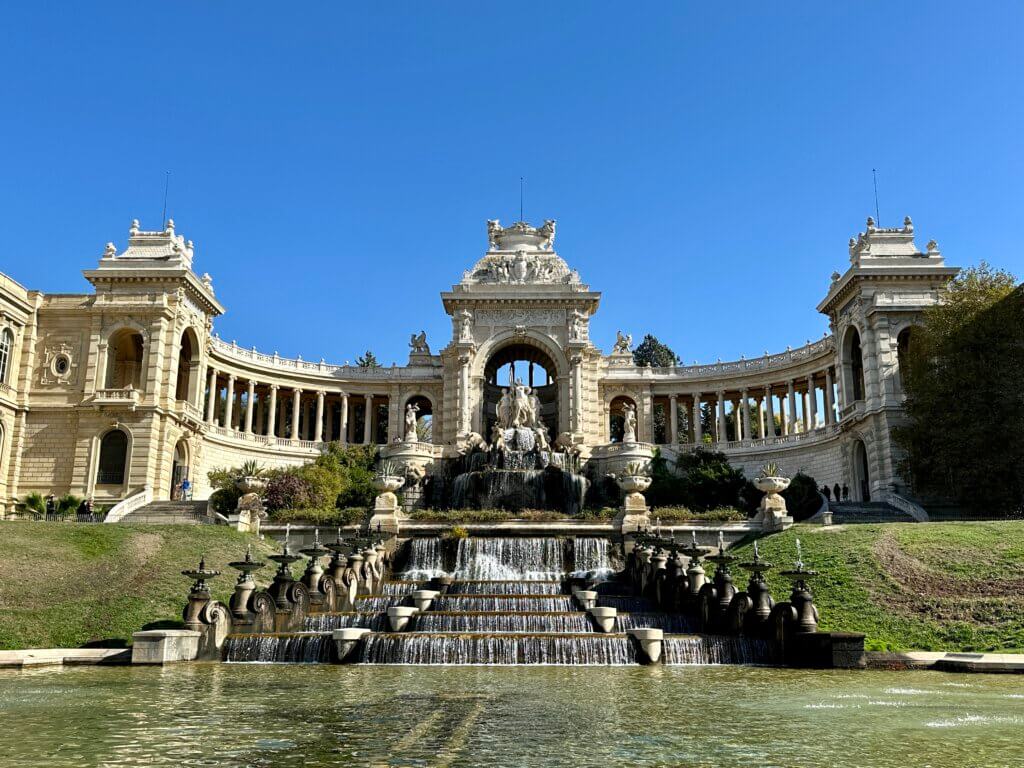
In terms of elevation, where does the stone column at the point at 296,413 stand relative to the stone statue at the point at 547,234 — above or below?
below

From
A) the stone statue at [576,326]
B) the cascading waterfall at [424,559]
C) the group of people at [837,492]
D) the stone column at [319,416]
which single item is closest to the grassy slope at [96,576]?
the cascading waterfall at [424,559]

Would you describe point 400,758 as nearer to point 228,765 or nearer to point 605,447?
point 228,765

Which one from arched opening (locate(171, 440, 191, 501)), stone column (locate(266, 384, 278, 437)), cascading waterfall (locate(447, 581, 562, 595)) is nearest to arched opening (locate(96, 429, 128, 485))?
arched opening (locate(171, 440, 191, 501))

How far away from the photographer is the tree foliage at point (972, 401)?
40.4 m

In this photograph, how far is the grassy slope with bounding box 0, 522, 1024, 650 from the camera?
20.6m

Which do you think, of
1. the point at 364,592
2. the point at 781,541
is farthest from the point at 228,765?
the point at 781,541

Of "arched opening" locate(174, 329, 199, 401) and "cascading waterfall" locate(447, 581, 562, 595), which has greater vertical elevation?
"arched opening" locate(174, 329, 199, 401)

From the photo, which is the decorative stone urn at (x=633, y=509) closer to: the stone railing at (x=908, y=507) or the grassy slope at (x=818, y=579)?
the grassy slope at (x=818, y=579)

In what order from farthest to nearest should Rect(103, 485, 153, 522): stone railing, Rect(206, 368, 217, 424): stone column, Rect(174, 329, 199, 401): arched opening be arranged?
1. Rect(206, 368, 217, 424): stone column
2. Rect(174, 329, 199, 401): arched opening
3. Rect(103, 485, 153, 522): stone railing

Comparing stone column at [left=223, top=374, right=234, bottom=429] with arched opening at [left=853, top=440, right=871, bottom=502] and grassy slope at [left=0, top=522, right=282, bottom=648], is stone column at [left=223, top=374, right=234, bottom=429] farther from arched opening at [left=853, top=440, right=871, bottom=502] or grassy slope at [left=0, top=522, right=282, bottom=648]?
arched opening at [left=853, top=440, right=871, bottom=502]

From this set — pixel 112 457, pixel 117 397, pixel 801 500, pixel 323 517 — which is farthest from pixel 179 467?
pixel 801 500

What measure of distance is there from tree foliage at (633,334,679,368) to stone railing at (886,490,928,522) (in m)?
49.6

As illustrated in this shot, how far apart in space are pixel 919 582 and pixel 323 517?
25.5 m

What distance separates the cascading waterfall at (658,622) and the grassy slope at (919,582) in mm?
3344
